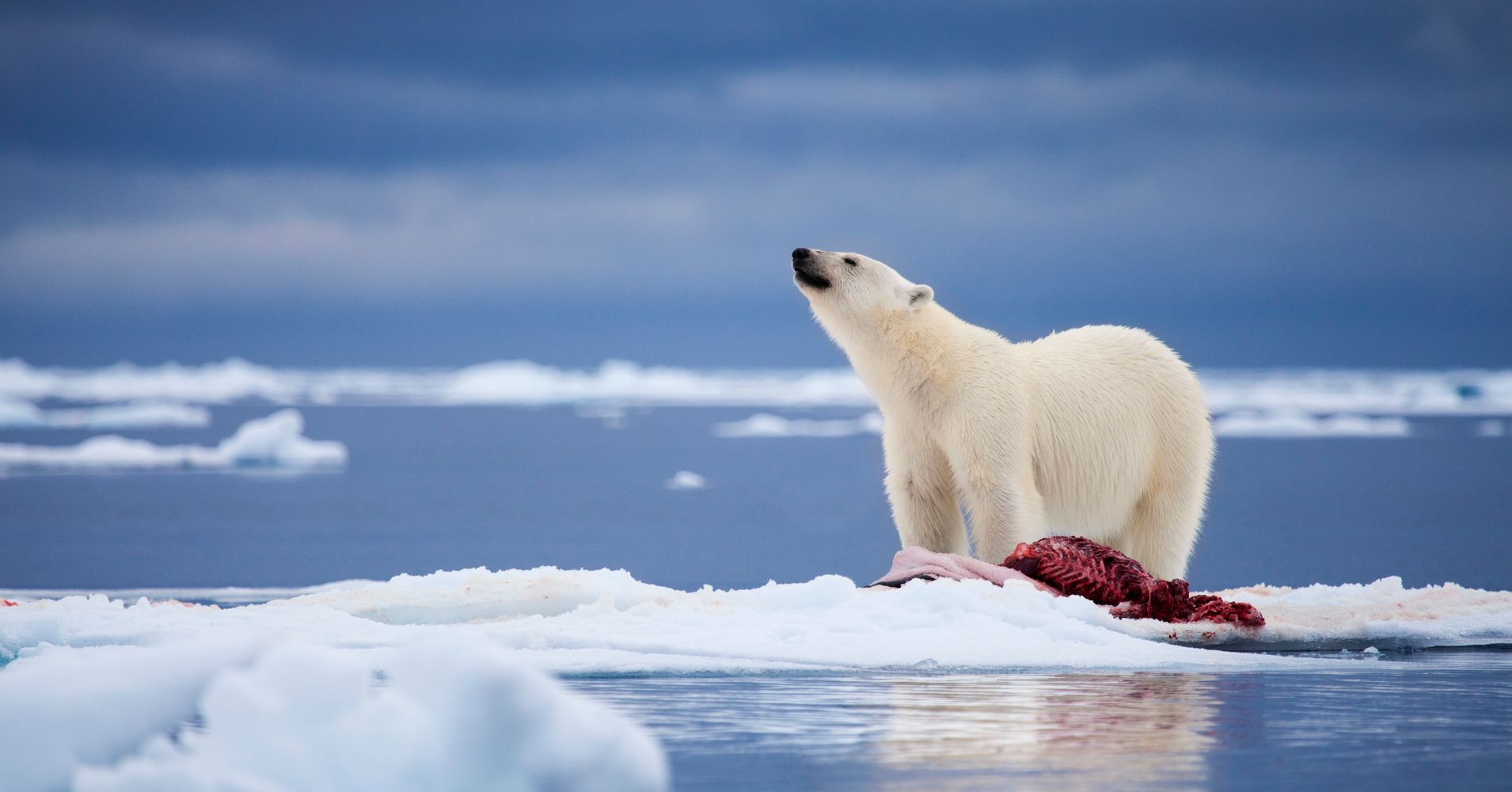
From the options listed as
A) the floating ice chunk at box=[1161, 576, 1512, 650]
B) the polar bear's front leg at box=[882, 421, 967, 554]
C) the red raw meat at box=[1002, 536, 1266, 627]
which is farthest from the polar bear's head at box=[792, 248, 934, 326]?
the floating ice chunk at box=[1161, 576, 1512, 650]

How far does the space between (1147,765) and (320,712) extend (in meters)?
1.69

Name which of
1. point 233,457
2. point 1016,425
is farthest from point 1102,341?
point 233,457

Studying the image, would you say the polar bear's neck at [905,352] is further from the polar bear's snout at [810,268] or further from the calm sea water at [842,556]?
the calm sea water at [842,556]

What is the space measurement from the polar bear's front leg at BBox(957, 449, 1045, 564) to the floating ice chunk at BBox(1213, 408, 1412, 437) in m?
18.3

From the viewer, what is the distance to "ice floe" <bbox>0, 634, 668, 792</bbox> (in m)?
2.65

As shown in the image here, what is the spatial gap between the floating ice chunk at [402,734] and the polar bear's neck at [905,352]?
3.20 metres

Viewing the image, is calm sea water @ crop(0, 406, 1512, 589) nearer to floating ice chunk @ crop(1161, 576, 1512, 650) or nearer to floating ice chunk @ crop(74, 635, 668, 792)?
floating ice chunk @ crop(1161, 576, 1512, 650)

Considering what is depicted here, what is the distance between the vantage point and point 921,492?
6.00 meters

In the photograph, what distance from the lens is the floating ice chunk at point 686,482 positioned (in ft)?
47.1

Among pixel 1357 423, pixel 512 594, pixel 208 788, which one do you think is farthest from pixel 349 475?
pixel 1357 423

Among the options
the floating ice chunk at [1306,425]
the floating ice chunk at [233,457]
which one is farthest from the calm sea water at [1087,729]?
the floating ice chunk at [1306,425]

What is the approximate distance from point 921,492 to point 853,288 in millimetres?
853

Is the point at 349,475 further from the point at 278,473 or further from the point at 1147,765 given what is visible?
the point at 1147,765

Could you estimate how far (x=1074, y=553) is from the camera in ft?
17.9
